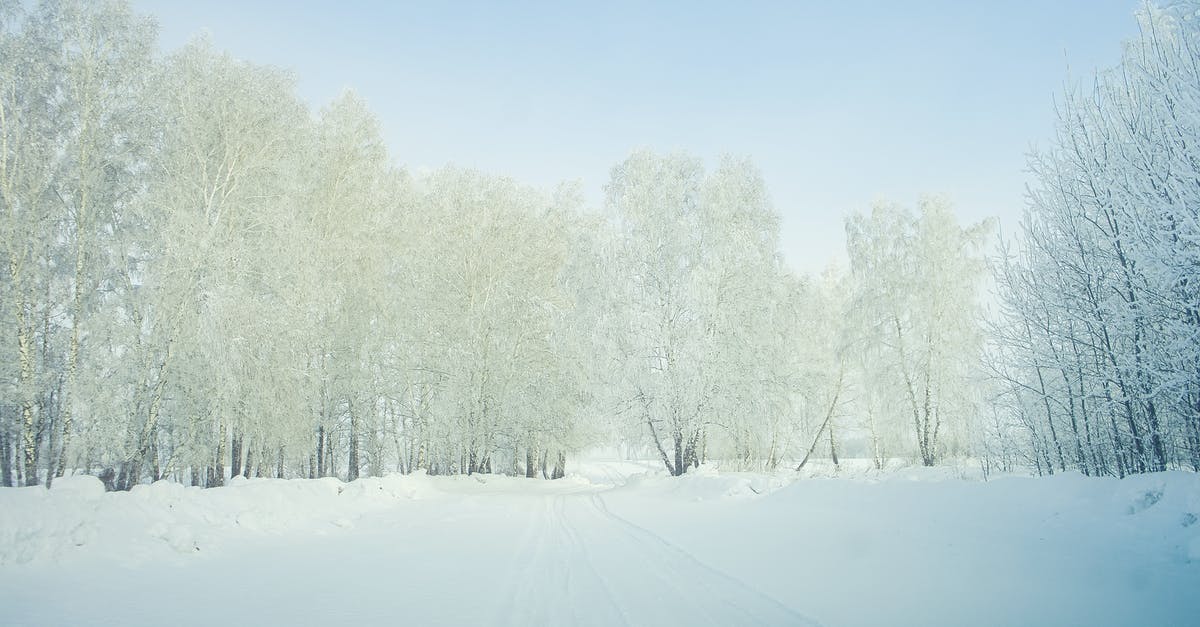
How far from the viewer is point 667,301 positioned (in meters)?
18.5

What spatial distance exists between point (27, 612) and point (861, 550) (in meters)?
7.81

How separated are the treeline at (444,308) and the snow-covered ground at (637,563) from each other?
6.90 feet

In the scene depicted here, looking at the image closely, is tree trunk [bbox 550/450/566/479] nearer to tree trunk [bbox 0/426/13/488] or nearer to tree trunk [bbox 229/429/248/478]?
tree trunk [bbox 229/429/248/478]

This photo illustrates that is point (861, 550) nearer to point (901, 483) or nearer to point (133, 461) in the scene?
point (901, 483)

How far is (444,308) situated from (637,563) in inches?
605

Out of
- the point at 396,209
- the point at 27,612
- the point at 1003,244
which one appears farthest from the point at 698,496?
the point at 396,209

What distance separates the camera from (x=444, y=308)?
20.3 m

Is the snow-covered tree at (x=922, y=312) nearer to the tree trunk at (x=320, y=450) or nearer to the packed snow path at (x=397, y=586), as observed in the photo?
the packed snow path at (x=397, y=586)

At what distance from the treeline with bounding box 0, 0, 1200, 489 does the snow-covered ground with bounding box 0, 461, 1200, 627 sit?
210 centimetres

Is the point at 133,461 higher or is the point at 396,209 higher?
the point at 396,209

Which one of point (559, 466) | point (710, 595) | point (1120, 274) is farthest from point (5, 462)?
point (1120, 274)

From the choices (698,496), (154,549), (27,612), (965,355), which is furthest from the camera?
(965,355)

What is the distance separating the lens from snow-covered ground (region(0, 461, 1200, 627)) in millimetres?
4410

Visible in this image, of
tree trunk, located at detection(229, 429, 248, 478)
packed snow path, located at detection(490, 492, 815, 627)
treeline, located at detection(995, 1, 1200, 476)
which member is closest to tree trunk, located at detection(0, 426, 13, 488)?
tree trunk, located at detection(229, 429, 248, 478)
